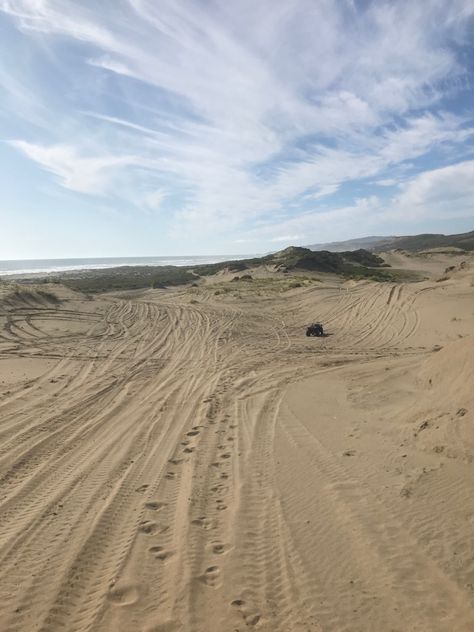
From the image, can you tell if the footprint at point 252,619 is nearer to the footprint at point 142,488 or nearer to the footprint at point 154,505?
the footprint at point 154,505

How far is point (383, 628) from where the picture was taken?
312 centimetres

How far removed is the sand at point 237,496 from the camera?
3.38 metres

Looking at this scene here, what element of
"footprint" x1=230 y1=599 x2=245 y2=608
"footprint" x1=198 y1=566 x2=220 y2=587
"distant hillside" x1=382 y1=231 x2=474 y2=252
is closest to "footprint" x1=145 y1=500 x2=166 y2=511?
"footprint" x1=198 y1=566 x2=220 y2=587

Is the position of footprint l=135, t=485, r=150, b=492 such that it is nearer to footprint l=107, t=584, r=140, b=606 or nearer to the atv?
footprint l=107, t=584, r=140, b=606

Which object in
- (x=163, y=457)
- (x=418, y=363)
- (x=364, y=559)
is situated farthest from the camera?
(x=418, y=363)

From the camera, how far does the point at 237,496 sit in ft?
16.7

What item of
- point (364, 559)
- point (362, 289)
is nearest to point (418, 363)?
point (364, 559)

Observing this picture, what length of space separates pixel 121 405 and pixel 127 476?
3.22 m

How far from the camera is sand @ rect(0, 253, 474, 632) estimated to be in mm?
3385

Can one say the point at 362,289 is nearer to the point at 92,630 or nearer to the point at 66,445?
the point at 66,445

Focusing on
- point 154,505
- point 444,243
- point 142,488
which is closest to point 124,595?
point 154,505

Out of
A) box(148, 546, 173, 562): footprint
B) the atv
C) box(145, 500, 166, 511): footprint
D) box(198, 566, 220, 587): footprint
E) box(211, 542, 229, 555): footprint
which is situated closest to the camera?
box(198, 566, 220, 587): footprint

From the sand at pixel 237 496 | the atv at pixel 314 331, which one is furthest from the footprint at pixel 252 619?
the atv at pixel 314 331

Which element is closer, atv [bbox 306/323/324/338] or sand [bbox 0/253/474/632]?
sand [bbox 0/253/474/632]
